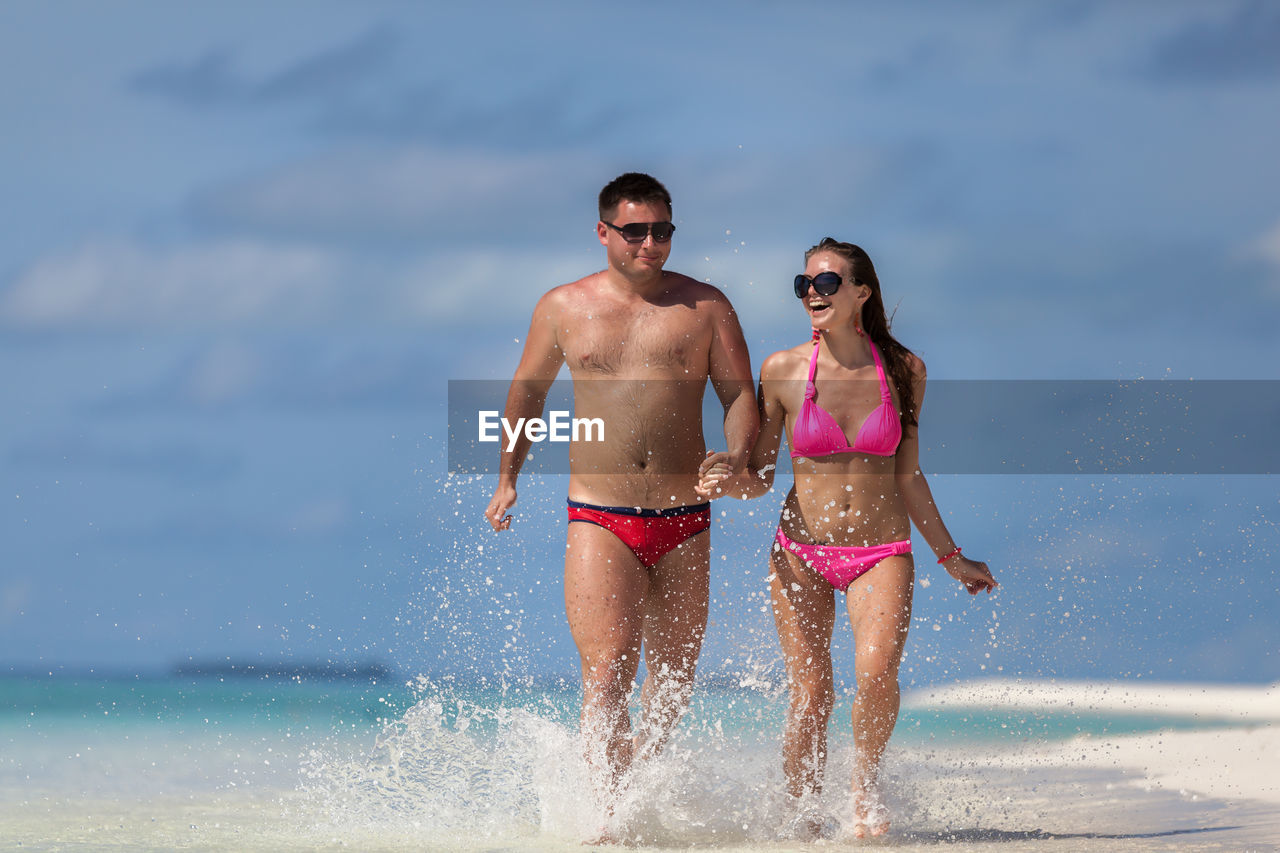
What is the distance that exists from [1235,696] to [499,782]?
12344 mm

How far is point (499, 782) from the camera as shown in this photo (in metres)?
6.81

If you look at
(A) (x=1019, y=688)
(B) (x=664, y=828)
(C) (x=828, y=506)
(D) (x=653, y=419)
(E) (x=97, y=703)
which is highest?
(D) (x=653, y=419)

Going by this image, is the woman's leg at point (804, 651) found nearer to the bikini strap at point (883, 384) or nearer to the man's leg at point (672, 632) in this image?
the man's leg at point (672, 632)

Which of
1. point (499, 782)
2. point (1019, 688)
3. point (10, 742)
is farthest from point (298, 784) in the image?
point (10, 742)

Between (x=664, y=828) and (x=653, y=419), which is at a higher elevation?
(x=653, y=419)

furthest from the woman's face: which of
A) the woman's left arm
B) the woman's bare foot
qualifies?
the woman's bare foot

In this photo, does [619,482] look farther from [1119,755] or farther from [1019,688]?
[1119,755]

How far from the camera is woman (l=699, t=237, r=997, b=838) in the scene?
602cm

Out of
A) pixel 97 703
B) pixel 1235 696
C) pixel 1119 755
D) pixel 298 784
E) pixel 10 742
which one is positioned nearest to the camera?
pixel 298 784

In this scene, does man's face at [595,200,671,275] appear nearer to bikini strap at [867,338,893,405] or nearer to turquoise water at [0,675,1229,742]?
bikini strap at [867,338,893,405]

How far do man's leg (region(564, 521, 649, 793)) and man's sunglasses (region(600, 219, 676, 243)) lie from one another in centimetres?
143

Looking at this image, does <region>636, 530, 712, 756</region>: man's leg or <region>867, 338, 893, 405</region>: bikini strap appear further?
<region>636, 530, 712, 756</region>: man's leg

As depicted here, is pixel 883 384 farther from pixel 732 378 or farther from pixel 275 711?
pixel 275 711

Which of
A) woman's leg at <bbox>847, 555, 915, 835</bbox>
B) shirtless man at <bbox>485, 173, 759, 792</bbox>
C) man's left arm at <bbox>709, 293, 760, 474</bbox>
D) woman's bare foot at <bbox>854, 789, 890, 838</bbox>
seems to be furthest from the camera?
man's left arm at <bbox>709, 293, 760, 474</bbox>
